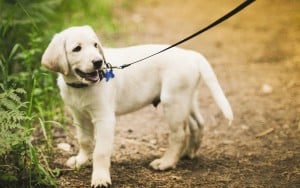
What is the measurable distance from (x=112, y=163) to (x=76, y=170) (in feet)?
1.21

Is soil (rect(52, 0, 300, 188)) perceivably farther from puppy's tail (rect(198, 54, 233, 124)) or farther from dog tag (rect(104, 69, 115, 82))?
dog tag (rect(104, 69, 115, 82))

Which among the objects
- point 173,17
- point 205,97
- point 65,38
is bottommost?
point 205,97

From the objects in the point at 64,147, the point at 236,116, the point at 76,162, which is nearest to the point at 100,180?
the point at 76,162

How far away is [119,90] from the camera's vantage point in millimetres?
4379

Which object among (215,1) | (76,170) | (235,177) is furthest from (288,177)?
(215,1)

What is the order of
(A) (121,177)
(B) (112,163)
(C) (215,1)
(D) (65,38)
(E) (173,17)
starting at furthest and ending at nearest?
(C) (215,1) → (E) (173,17) → (B) (112,163) → (A) (121,177) → (D) (65,38)

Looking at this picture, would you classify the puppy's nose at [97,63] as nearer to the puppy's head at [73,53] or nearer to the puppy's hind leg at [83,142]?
the puppy's head at [73,53]

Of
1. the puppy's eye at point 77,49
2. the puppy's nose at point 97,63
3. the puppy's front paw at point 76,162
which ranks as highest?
the puppy's eye at point 77,49

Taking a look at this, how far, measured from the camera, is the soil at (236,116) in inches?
171

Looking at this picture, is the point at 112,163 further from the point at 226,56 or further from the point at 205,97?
the point at 226,56

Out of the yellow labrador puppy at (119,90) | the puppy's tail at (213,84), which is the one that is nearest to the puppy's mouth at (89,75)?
the yellow labrador puppy at (119,90)

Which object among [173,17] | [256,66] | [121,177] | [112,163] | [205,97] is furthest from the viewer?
[173,17]

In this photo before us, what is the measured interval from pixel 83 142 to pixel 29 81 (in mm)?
1343

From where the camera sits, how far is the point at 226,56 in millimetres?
8195
